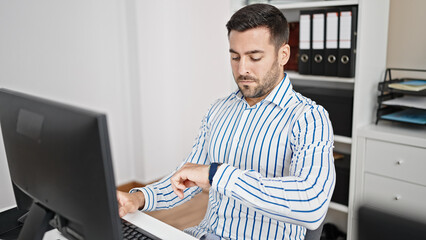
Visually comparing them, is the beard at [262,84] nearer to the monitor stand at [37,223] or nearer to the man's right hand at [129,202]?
the man's right hand at [129,202]

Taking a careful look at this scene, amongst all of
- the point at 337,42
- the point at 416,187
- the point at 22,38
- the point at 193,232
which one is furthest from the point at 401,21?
the point at 22,38

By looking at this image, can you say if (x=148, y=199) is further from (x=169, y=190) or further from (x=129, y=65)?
(x=129, y=65)

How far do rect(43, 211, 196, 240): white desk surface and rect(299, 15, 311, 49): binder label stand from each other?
146 cm

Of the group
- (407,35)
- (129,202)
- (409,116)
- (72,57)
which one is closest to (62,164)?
(129,202)

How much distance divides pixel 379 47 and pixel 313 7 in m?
0.43

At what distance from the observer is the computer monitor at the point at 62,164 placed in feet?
2.38

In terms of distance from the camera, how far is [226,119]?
1.49m

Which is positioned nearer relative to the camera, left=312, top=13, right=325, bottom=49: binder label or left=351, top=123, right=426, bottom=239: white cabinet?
left=351, top=123, right=426, bottom=239: white cabinet

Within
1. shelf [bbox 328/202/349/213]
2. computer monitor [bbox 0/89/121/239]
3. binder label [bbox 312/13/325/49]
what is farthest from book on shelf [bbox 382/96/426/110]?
computer monitor [bbox 0/89/121/239]

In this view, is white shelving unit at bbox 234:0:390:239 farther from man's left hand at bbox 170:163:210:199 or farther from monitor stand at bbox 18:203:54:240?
monitor stand at bbox 18:203:54:240

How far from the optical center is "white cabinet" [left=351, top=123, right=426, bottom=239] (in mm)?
1961

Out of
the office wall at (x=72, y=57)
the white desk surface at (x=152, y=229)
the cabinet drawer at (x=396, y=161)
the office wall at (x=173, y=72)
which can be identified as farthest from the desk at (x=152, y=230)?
the office wall at (x=173, y=72)

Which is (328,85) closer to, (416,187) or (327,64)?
(327,64)

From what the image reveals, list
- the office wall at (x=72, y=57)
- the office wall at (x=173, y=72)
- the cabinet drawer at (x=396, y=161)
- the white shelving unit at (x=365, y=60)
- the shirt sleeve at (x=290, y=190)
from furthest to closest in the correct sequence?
the office wall at (x=173, y=72), the office wall at (x=72, y=57), the white shelving unit at (x=365, y=60), the cabinet drawer at (x=396, y=161), the shirt sleeve at (x=290, y=190)
